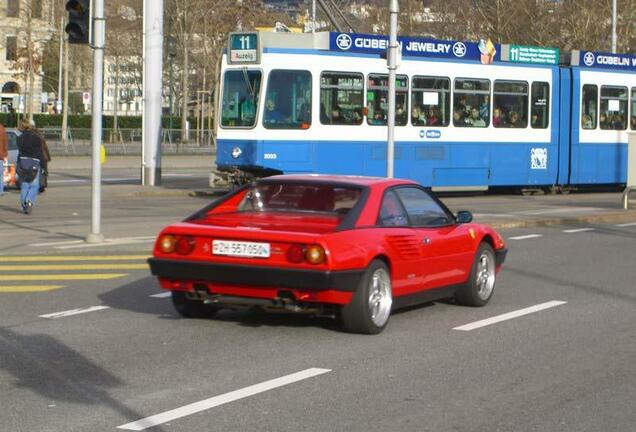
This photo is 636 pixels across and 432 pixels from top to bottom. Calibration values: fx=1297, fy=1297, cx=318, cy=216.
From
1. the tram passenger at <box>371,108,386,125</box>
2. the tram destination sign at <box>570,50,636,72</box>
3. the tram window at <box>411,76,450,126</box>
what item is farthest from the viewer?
the tram destination sign at <box>570,50,636,72</box>

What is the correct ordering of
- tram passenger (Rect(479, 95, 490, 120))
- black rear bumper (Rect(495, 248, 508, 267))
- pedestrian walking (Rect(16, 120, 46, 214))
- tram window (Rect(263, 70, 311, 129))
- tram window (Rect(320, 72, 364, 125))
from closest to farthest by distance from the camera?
1. black rear bumper (Rect(495, 248, 508, 267))
2. pedestrian walking (Rect(16, 120, 46, 214))
3. tram window (Rect(263, 70, 311, 129))
4. tram window (Rect(320, 72, 364, 125))
5. tram passenger (Rect(479, 95, 490, 120))

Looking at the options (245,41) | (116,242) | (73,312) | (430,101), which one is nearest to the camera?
(73,312)

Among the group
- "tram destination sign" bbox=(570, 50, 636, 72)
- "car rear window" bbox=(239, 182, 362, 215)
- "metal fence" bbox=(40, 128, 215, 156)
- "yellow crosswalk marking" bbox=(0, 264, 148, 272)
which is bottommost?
"yellow crosswalk marking" bbox=(0, 264, 148, 272)

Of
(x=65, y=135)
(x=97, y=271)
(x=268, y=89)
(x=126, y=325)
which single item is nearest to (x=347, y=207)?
(x=126, y=325)

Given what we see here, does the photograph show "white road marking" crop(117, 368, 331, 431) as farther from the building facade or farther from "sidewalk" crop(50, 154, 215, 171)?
the building facade

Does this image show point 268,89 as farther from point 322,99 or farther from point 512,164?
point 512,164

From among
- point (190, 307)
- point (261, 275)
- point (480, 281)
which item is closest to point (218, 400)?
point (261, 275)

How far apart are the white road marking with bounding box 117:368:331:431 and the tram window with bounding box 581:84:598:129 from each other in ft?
88.0

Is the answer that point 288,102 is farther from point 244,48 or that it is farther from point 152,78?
point 152,78

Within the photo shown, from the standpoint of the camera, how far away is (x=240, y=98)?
29203 mm

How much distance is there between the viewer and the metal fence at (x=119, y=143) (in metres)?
56.7

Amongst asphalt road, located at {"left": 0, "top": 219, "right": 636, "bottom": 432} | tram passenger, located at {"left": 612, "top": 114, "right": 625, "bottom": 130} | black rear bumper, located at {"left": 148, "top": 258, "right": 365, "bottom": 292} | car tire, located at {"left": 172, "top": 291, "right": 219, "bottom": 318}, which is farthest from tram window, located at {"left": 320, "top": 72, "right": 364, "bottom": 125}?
black rear bumper, located at {"left": 148, "top": 258, "right": 365, "bottom": 292}

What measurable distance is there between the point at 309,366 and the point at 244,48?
794 inches

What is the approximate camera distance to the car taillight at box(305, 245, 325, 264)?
1000 cm
